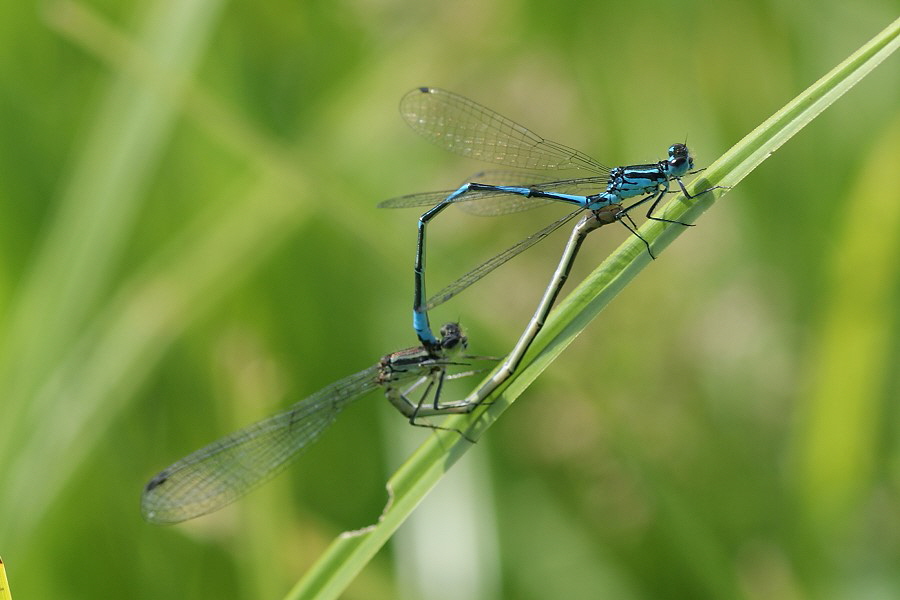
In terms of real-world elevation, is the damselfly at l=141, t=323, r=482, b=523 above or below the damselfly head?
below

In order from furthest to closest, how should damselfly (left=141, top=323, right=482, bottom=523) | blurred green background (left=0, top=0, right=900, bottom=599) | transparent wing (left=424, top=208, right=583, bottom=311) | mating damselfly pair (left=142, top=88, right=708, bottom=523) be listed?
blurred green background (left=0, top=0, right=900, bottom=599)
damselfly (left=141, top=323, right=482, bottom=523)
mating damselfly pair (left=142, top=88, right=708, bottom=523)
transparent wing (left=424, top=208, right=583, bottom=311)

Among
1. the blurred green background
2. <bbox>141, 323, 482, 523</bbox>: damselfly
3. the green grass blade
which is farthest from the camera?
the blurred green background

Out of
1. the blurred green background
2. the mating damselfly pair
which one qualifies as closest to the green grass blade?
the mating damselfly pair

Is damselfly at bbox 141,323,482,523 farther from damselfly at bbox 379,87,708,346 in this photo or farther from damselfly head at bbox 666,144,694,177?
damselfly head at bbox 666,144,694,177

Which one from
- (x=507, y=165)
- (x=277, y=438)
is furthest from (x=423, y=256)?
(x=277, y=438)

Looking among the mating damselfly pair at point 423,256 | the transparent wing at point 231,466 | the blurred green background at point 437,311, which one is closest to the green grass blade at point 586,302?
the mating damselfly pair at point 423,256

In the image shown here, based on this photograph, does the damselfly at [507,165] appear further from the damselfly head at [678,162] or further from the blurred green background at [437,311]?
the blurred green background at [437,311]

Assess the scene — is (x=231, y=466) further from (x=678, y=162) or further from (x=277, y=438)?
(x=678, y=162)
